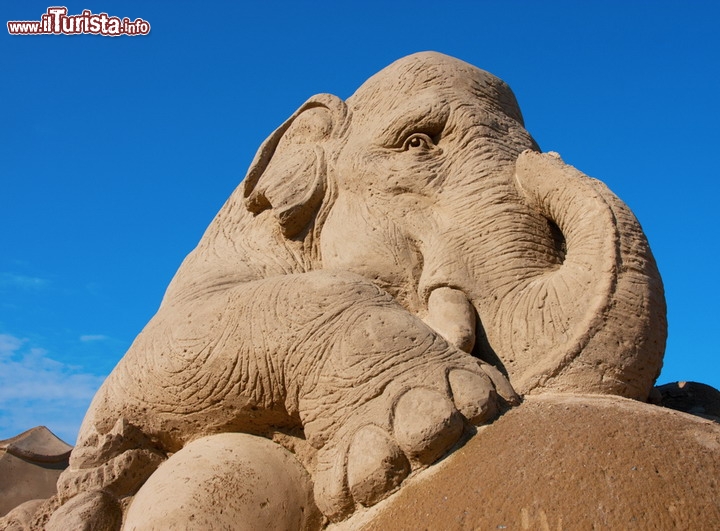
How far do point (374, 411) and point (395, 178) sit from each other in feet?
4.23

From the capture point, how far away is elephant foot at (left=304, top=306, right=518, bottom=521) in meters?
2.66

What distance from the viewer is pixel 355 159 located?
3854mm

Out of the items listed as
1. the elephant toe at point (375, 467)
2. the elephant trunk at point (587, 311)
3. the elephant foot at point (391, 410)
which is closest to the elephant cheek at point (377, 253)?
the elephant trunk at point (587, 311)

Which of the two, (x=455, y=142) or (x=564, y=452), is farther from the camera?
(x=455, y=142)

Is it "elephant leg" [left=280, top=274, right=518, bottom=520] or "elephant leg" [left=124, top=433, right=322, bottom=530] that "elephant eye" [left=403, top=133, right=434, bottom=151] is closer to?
"elephant leg" [left=280, top=274, right=518, bottom=520]

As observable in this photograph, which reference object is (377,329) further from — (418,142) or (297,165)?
(297,165)

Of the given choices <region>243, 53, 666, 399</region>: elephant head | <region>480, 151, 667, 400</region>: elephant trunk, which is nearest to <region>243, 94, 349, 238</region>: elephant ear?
<region>243, 53, 666, 399</region>: elephant head

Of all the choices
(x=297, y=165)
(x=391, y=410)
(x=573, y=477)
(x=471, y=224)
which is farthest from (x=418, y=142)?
(x=573, y=477)

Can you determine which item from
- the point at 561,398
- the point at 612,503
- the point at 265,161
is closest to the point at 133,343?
the point at 265,161

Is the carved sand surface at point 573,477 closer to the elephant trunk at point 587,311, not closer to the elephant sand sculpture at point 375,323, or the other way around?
the elephant sand sculpture at point 375,323

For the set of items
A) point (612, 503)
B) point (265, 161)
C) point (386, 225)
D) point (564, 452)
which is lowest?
point (612, 503)

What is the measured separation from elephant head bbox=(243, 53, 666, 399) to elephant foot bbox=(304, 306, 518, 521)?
286mm

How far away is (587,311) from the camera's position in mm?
3055

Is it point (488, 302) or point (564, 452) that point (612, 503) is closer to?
point (564, 452)
